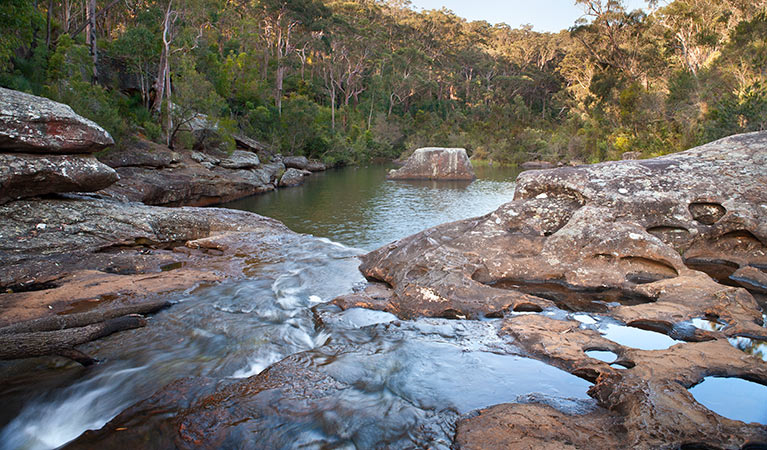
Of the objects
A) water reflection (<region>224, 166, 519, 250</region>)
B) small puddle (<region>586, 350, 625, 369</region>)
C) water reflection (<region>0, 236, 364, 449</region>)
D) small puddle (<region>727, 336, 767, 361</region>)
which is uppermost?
small puddle (<region>727, 336, 767, 361</region>)

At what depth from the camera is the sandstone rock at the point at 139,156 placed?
14785 millimetres

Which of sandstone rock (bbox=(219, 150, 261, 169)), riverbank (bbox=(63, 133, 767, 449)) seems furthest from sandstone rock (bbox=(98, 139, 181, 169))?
riverbank (bbox=(63, 133, 767, 449))

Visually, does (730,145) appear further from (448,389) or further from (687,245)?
(448,389)

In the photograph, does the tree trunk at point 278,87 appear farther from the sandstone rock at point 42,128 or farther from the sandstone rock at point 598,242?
the sandstone rock at point 598,242

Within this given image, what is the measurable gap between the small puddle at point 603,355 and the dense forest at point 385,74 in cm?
1496

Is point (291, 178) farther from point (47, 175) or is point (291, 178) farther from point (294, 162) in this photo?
point (47, 175)

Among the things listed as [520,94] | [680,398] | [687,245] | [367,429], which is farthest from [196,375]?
[520,94]

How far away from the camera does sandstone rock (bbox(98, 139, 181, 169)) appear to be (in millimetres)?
14785

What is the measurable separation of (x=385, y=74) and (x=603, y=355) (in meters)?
53.4

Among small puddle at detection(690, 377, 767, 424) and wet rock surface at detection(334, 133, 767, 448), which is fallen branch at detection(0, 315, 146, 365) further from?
small puddle at detection(690, 377, 767, 424)

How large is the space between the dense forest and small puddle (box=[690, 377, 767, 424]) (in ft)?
51.6

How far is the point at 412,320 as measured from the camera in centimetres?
497

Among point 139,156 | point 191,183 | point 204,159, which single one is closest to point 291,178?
point 204,159

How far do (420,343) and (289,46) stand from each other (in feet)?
140
